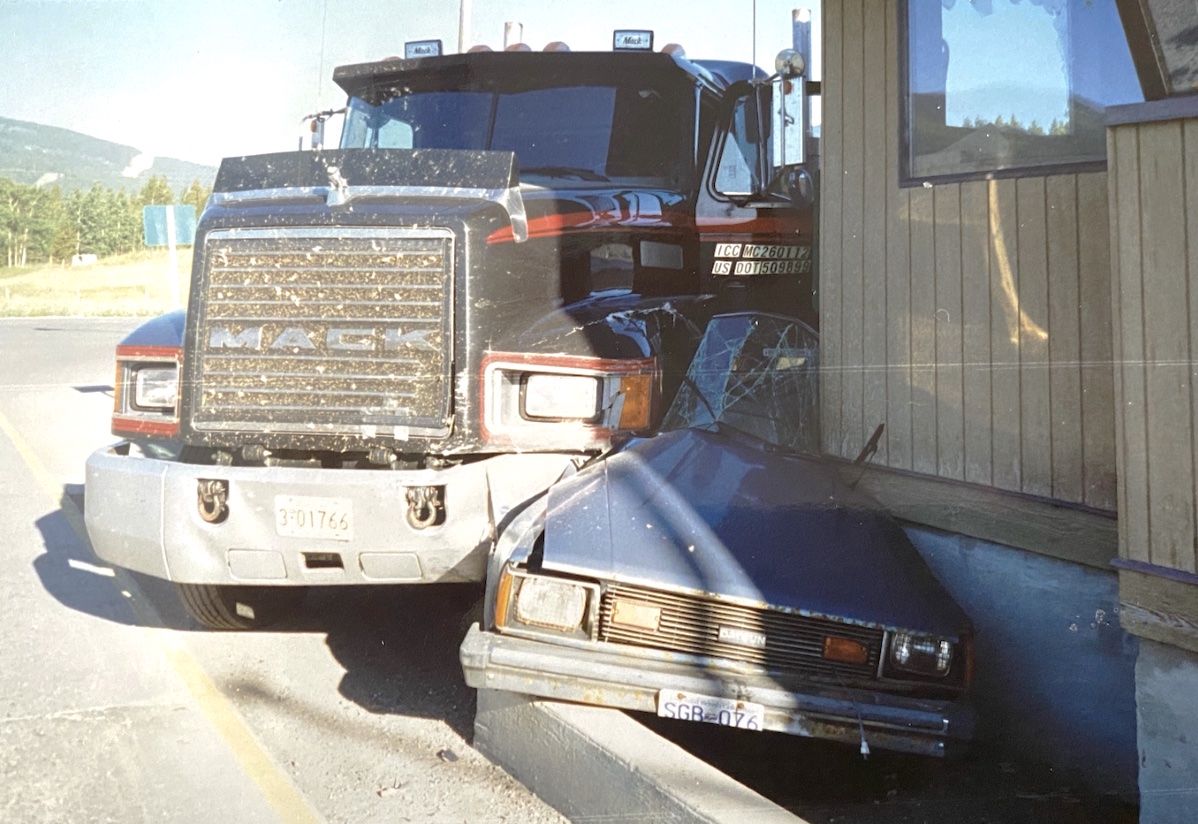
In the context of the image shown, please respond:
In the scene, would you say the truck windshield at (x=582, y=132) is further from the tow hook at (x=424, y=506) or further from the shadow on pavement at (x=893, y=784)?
the shadow on pavement at (x=893, y=784)

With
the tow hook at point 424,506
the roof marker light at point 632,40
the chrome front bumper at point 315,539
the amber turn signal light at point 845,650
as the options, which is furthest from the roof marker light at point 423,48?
the amber turn signal light at point 845,650

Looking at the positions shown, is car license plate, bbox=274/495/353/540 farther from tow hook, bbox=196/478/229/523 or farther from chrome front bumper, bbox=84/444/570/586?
tow hook, bbox=196/478/229/523

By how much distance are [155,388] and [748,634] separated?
2.88 m

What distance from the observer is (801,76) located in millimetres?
5773

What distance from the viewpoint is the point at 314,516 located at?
167 inches

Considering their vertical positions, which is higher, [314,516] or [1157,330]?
[1157,330]

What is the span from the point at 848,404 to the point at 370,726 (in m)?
2.66

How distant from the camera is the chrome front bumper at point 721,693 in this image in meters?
3.69

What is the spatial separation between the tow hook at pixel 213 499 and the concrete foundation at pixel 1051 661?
10.1 feet

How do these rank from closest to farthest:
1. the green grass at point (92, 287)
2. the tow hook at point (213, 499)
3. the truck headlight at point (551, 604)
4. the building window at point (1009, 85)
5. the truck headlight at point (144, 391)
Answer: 1. the truck headlight at point (551, 604)
2. the building window at point (1009, 85)
3. the tow hook at point (213, 499)
4. the truck headlight at point (144, 391)
5. the green grass at point (92, 287)

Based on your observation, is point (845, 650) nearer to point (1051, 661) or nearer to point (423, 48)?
point (1051, 661)

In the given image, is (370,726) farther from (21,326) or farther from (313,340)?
(21,326)

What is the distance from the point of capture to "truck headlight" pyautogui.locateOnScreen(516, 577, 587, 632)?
3.83 metres

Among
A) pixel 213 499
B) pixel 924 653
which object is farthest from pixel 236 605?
pixel 924 653
